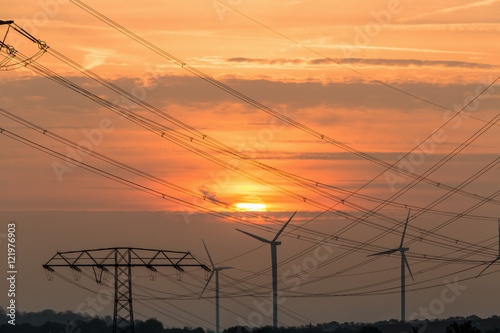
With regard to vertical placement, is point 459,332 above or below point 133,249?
below

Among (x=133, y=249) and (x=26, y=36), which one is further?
(x=133, y=249)

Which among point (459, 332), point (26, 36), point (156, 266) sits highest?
point (26, 36)

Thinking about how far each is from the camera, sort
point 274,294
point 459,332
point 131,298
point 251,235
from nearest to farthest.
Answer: point 131,298 < point 459,332 < point 274,294 < point 251,235

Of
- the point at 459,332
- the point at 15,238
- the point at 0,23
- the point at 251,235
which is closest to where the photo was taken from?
the point at 0,23

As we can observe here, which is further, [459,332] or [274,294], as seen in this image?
[274,294]

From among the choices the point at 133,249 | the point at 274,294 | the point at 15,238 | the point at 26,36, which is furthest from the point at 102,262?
the point at 274,294

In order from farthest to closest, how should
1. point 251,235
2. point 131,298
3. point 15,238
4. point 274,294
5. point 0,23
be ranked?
point 251,235 < point 274,294 < point 131,298 < point 15,238 < point 0,23

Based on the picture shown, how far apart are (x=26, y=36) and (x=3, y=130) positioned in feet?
34.8

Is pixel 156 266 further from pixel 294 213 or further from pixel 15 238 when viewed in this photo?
pixel 294 213

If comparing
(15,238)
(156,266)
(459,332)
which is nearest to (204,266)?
(156,266)

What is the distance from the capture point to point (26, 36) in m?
91.6

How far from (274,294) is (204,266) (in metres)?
49.6

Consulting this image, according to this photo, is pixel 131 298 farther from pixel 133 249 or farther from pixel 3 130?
pixel 3 130

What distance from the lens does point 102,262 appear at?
12825 centimetres
